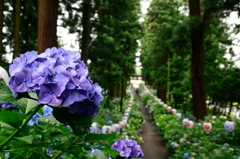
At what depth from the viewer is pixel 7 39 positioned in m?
12.5

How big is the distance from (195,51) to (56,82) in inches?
439

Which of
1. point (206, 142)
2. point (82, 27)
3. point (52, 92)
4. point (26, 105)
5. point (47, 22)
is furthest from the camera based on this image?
point (82, 27)

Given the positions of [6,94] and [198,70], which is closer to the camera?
[6,94]

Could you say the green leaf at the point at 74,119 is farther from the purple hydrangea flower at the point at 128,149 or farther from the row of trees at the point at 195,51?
the row of trees at the point at 195,51

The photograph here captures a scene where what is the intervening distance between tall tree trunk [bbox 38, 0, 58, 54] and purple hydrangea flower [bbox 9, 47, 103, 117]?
159 inches

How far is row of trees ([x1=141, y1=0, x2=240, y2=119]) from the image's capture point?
9852 millimetres

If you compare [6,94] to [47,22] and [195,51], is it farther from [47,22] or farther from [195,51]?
[195,51]

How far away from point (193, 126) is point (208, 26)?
3.36 metres

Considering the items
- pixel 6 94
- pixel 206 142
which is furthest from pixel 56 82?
pixel 206 142

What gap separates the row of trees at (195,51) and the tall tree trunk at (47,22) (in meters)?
4.58

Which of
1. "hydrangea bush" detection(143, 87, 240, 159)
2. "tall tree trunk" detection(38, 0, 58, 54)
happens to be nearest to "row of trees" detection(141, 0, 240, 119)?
"hydrangea bush" detection(143, 87, 240, 159)

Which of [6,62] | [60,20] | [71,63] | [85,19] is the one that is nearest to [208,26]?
[85,19]

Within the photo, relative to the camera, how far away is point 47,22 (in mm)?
4844

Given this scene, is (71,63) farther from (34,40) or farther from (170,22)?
(170,22)
